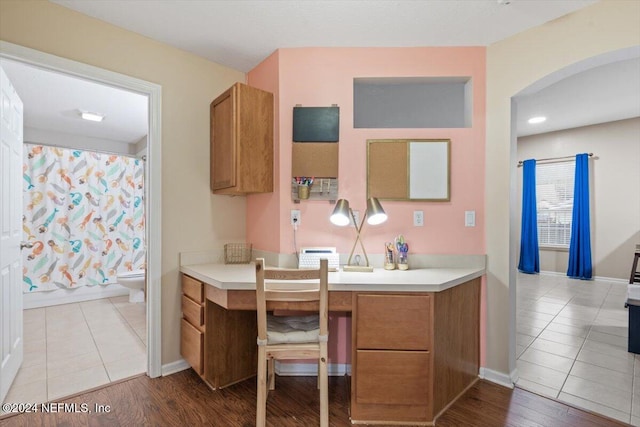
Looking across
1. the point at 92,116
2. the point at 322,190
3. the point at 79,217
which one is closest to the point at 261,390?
the point at 322,190

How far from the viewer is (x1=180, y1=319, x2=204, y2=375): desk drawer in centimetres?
212

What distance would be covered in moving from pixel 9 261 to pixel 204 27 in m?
2.04

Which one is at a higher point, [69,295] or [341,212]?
[341,212]

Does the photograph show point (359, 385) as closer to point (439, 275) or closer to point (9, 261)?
point (439, 275)

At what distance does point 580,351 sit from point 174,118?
12.8ft

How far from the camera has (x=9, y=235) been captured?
208 cm

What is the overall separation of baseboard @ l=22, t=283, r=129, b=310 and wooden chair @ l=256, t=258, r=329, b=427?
3.72 meters

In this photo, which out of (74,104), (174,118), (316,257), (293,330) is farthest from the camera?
(74,104)

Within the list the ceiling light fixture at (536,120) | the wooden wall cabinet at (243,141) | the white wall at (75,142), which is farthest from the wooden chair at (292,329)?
the ceiling light fixture at (536,120)

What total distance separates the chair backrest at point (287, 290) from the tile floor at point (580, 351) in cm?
169

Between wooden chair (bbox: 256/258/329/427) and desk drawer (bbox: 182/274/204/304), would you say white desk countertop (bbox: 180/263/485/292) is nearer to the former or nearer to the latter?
desk drawer (bbox: 182/274/204/304)

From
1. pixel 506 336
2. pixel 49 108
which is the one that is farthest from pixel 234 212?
pixel 49 108

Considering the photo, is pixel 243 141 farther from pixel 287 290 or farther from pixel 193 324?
pixel 193 324

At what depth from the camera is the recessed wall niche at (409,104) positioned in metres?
2.51
